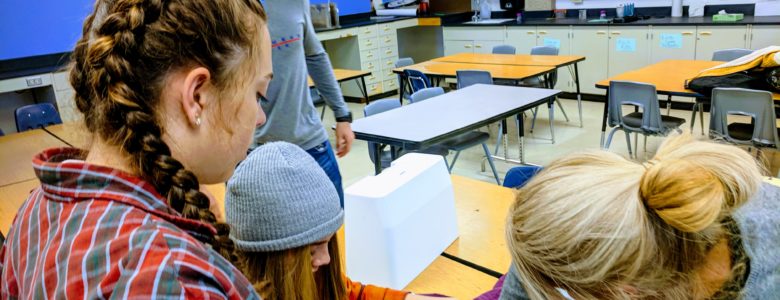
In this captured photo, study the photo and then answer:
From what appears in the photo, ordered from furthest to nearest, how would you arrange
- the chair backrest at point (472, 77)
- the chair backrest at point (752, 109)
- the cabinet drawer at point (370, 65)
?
the cabinet drawer at point (370, 65) → the chair backrest at point (472, 77) → the chair backrest at point (752, 109)

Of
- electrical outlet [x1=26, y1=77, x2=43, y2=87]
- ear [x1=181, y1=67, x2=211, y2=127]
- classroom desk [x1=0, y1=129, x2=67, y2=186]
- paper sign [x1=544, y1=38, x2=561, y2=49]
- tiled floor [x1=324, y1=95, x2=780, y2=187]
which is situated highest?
ear [x1=181, y1=67, x2=211, y2=127]

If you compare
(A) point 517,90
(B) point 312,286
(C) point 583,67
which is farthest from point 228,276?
(C) point 583,67

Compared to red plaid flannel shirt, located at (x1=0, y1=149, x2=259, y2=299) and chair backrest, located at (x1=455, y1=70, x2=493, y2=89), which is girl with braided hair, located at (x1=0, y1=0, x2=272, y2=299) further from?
chair backrest, located at (x1=455, y1=70, x2=493, y2=89)

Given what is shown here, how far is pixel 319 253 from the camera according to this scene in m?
1.08

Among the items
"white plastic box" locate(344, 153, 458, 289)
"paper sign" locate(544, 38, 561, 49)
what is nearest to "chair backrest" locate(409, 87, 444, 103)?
"white plastic box" locate(344, 153, 458, 289)

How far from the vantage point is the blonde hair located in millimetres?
646

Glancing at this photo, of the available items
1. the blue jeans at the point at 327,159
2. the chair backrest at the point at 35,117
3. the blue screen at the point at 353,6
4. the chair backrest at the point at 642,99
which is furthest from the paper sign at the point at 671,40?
the chair backrest at the point at 35,117

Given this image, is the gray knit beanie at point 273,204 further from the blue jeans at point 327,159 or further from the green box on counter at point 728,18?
the green box on counter at point 728,18

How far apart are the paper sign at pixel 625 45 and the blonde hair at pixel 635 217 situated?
5.01 m

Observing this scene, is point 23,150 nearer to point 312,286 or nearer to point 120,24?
point 312,286

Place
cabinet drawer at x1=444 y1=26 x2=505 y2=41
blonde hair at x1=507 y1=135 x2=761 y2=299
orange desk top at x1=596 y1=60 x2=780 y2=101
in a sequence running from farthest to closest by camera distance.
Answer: cabinet drawer at x1=444 y1=26 x2=505 y2=41 < orange desk top at x1=596 y1=60 x2=780 y2=101 < blonde hair at x1=507 y1=135 x2=761 y2=299

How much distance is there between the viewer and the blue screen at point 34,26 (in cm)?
485

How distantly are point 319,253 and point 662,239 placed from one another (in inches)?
25.4

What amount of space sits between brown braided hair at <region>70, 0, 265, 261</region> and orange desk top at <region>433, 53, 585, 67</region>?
13.7 ft
